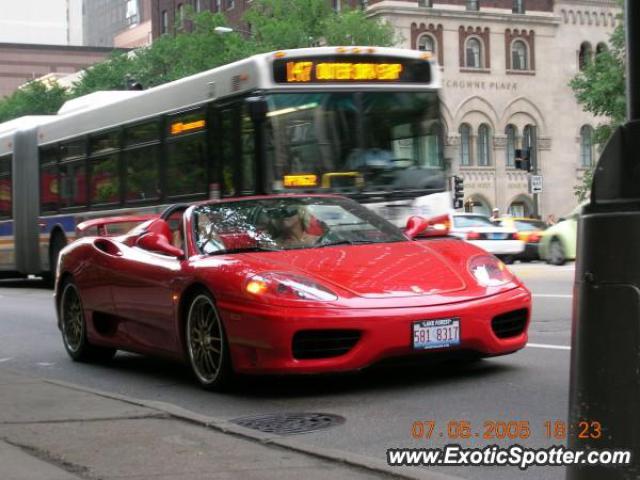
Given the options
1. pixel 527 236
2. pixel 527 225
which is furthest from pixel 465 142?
pixel 527 236

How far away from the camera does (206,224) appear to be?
27.7ft

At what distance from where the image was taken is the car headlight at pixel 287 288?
7.20 meters

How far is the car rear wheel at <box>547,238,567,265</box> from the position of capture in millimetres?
27031

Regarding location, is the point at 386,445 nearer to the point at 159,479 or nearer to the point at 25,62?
the point at 159,479

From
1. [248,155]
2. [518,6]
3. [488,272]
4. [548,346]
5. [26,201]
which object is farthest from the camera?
[518,6]

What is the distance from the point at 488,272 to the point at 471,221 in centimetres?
2415

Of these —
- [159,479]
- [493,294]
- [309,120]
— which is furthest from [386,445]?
[309,120]

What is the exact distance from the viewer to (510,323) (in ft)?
25.8

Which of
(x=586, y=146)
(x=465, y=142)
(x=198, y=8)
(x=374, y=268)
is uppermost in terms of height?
(x=198, y=8)

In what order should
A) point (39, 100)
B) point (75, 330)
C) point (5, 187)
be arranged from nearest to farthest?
point (75, 330), point (5, 187), point (39, 100)

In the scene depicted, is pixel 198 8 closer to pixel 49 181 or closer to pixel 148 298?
pixel 49 181

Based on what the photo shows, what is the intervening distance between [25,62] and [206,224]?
134 meters

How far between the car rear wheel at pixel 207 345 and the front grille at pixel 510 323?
1893 millimetres

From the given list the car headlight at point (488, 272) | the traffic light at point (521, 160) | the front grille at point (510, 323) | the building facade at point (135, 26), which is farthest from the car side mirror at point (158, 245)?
the building facade at point (135, 26)
